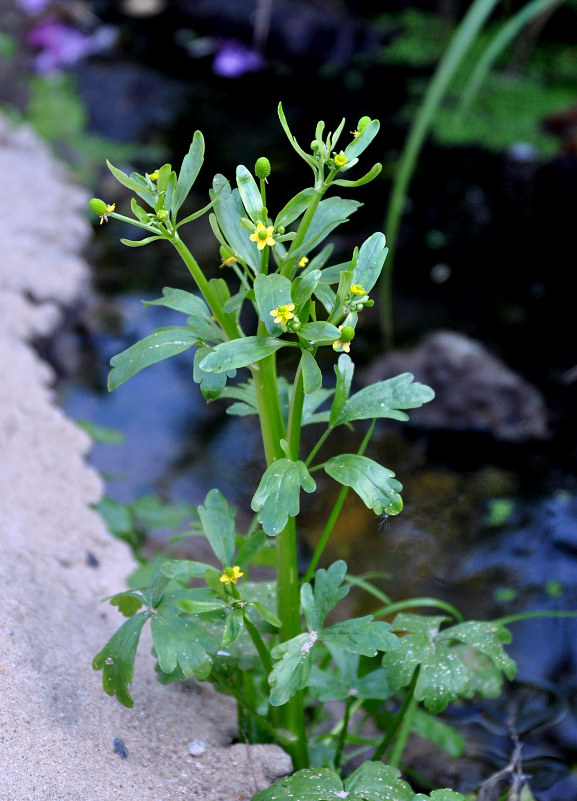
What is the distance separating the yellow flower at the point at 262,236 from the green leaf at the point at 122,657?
0.61 m

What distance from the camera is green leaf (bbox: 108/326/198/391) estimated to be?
112 centimetres


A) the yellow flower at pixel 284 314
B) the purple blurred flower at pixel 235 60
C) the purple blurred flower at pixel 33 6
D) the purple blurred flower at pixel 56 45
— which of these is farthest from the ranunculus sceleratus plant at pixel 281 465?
the purple blurred flower at pixel 33 6

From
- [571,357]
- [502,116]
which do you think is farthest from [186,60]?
[571,357]

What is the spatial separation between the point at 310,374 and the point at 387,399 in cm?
15

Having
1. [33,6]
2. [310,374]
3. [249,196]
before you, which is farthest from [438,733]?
[33,6]

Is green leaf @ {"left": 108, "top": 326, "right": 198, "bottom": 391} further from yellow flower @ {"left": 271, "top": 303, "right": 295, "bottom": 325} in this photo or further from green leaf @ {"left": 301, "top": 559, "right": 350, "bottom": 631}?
green leaf @ {"left": 301, "top": 559, "right": 350, "bottom": 631}

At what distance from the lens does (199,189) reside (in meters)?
4.39

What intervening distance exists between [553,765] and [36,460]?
61.5 inches

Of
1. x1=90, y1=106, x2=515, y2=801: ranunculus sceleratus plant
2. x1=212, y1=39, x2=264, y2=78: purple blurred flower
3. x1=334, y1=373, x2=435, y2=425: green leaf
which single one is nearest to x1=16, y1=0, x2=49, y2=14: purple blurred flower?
x1=212, y1=39, x2=264, y2=78: purple blurred flower

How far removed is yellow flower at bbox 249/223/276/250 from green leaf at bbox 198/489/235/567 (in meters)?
0.45

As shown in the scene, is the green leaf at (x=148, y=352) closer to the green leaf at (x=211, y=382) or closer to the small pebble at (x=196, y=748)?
the green leaf at (x=211, y=382)

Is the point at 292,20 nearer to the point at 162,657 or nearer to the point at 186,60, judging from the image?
the point at 186,60

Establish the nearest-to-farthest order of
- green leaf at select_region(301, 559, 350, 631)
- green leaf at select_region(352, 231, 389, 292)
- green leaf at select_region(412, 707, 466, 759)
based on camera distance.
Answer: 1. green leaf at select_region(352, 231, 389, 292)
2. green leaf at select_region(301, 559, 350, 631)
3. green leaf at select_region(412, 707, 466, 759)

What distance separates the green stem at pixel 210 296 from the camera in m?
1.14
